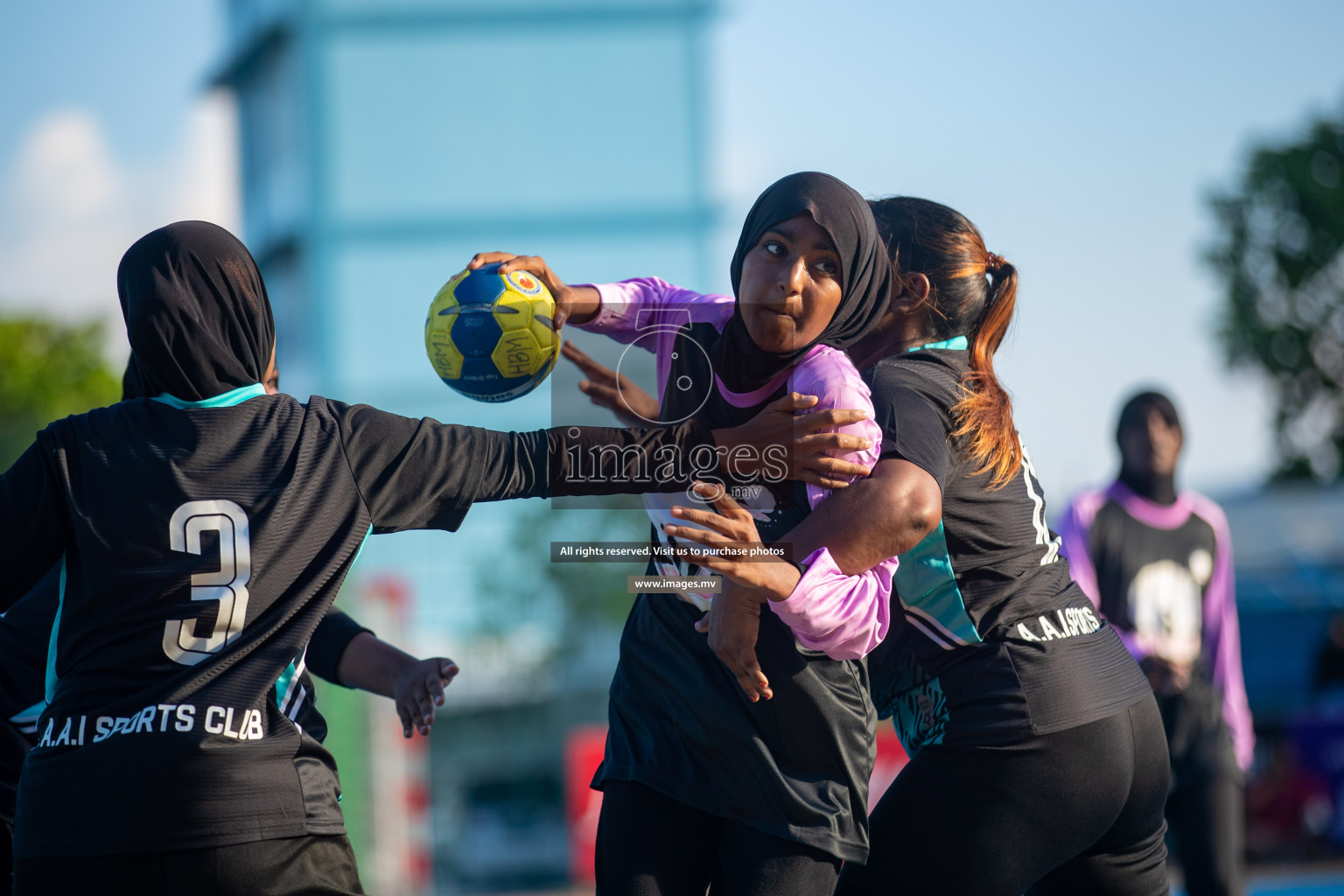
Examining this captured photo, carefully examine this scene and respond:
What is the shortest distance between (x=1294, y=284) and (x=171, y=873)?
30789 millimetres

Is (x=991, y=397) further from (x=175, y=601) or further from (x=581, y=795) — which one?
(x=581, y=795)

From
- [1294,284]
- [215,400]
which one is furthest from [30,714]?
[1294,284]

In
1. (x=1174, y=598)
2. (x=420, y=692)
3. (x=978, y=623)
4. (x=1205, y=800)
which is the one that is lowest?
(x=1205, y=800)

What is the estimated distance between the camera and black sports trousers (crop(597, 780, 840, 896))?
2.41 metres

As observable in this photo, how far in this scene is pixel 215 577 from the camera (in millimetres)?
2078

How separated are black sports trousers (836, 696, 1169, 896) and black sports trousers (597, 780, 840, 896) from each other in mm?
153

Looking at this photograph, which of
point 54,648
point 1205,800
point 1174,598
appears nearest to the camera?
point 54,648

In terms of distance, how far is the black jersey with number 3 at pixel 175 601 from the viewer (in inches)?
80.2

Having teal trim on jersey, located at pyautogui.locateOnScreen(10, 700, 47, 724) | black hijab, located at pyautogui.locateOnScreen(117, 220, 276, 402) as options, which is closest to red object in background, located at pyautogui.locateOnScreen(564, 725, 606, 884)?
teal trim on jersey, located at pyautogui.locateOnScreen(10, 700, 47, 724)

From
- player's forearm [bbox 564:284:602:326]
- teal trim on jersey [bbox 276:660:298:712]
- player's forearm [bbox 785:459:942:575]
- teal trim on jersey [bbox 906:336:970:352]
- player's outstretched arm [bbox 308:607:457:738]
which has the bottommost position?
player's outstretched arm [bbox 308:607:457:738]

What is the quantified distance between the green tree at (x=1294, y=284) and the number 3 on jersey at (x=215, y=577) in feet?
96.3

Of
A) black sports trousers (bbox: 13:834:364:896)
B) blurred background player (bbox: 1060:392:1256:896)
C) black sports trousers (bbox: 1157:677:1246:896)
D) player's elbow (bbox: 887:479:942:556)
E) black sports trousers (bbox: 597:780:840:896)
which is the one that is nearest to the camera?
black sports trousers (bbox: 13:834:364:896)

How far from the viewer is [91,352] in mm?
26797

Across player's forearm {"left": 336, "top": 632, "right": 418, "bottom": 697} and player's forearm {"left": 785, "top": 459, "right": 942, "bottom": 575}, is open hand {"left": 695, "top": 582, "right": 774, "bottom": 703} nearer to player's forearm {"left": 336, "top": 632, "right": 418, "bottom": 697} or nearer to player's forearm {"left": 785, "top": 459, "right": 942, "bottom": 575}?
player's forearm {"left": 785, "top": 459, "right": 942, "bottom": 575}
